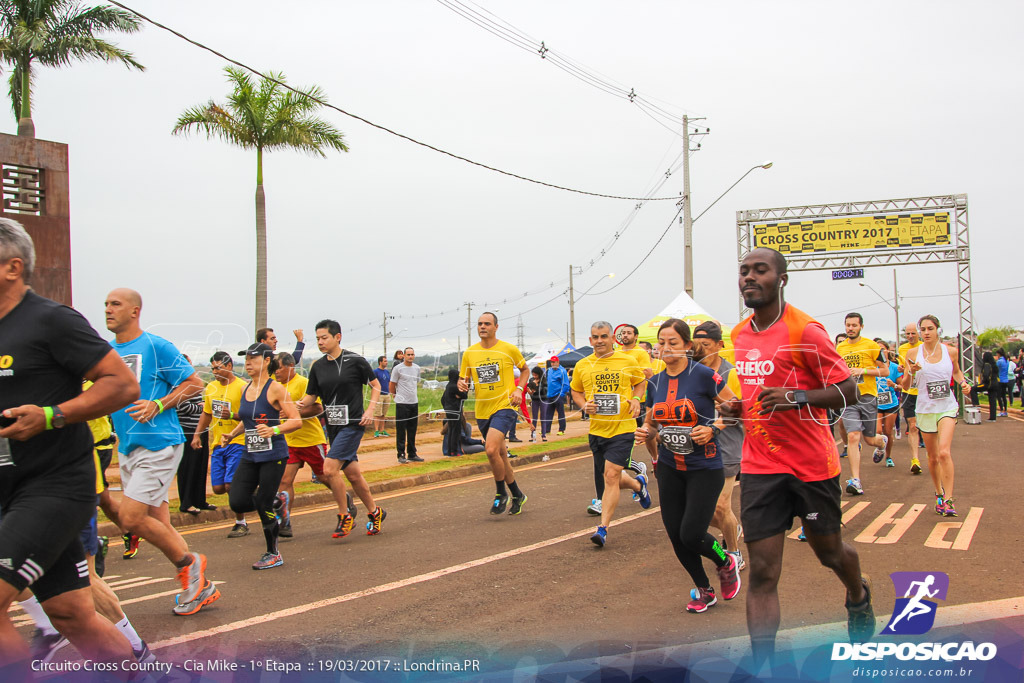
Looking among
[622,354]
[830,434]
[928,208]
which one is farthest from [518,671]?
[928,208]

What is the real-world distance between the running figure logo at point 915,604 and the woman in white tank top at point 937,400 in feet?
10.2

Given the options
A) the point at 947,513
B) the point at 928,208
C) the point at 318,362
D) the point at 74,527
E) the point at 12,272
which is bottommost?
the point at 947,513

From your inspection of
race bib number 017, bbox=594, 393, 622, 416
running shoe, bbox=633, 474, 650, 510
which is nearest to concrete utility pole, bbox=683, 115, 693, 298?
running shoe, bbox=633, 474, 650, 510

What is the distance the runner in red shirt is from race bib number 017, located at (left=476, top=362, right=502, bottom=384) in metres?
5.12

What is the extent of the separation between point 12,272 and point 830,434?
12.9ft

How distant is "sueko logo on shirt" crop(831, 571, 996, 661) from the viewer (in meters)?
4.02

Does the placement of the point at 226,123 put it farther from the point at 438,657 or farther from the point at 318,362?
the point at 438,657

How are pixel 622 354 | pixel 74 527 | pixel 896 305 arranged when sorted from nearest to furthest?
pixel 74 527
pixel 622 354
pixel 896 305

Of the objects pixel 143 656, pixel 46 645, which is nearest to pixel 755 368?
pixel 143 656

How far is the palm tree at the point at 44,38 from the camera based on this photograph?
1736 centimetres

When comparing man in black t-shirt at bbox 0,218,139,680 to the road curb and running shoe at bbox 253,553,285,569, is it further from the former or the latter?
the road curb

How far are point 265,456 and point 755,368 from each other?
14.7ft

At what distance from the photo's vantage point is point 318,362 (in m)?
8.00

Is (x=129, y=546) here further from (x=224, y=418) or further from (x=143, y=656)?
(x=143, y=656)
